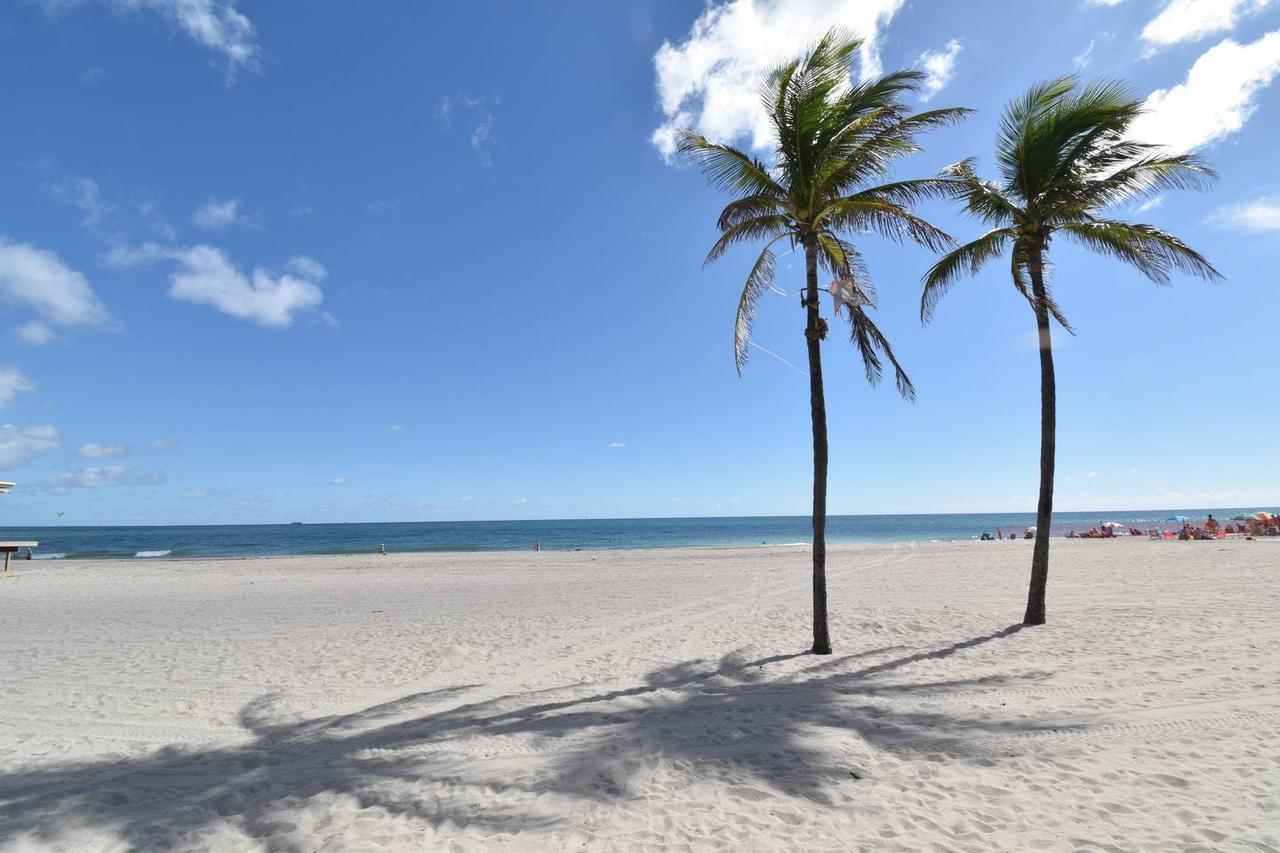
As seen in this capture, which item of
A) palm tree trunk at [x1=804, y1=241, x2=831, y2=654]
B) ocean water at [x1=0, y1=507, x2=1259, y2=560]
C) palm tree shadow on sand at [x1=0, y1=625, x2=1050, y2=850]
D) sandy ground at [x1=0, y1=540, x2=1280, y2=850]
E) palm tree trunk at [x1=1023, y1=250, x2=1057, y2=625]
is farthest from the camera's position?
ocean water at [x1=0, y1=507, x2=1259, y2=560]

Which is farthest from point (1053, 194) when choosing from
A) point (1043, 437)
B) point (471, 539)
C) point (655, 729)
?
point (471, 539)

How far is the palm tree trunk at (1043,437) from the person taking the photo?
9.99 m

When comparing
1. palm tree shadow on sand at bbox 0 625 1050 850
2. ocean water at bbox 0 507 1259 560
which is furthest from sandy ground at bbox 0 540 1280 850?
ocean water at bbox 0 507 1259 560

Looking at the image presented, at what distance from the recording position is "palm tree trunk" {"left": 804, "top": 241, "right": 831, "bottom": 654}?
8453 mm

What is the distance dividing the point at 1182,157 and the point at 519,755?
12.1m

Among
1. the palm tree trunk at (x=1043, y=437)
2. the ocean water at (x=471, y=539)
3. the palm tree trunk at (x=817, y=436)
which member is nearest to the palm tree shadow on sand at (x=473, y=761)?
the palm tree trunk at (x=817, y=436)

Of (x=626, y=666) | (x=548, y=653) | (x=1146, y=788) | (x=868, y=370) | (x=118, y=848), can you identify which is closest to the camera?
(x=118, y=848)

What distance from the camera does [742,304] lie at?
945 centimetres

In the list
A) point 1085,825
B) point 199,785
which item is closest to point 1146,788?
point 1085,825

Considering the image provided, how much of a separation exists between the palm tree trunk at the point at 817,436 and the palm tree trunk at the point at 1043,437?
4.15 metres

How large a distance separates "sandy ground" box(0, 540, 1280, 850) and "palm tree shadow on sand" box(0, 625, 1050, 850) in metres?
0.03

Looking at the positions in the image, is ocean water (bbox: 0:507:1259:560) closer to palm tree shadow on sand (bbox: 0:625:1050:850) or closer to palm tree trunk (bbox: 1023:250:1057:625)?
palm tree trunk (bbox: 1023:250:1057:625)

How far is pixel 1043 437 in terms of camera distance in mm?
10078

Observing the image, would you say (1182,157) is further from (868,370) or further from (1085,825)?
(1085,825)
